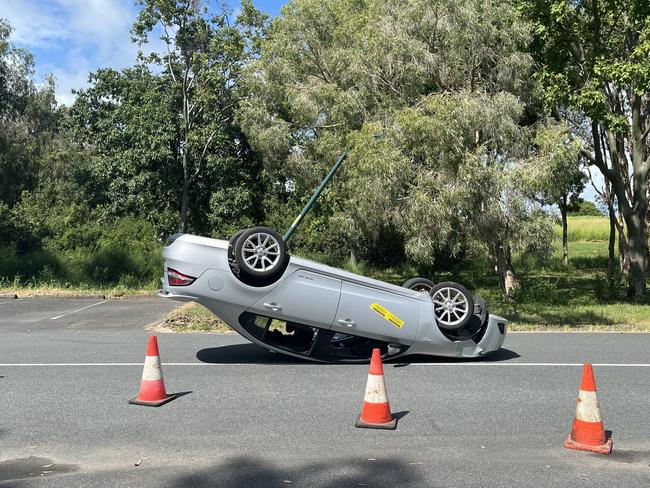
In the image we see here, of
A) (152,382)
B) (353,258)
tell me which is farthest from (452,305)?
(353,258)

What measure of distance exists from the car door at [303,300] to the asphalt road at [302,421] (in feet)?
2.53

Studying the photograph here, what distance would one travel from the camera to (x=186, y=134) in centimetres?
2684

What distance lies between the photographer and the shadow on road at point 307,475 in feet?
14.1

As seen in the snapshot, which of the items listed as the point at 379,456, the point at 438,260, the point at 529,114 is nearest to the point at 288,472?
the point at 379,456

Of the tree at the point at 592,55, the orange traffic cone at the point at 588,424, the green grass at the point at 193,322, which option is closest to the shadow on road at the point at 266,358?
the green grass at the point at 193,322

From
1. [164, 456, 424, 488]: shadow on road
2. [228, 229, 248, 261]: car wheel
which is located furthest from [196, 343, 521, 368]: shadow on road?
[164, 456, 424, 488]: shadow on road

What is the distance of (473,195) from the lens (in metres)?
12.9

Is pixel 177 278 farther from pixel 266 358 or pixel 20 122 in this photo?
pixel 20 122

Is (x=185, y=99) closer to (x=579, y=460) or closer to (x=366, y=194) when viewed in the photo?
(x=366, y=194)

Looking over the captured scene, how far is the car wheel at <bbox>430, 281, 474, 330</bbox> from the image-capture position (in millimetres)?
8164

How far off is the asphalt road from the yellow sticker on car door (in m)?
0.66

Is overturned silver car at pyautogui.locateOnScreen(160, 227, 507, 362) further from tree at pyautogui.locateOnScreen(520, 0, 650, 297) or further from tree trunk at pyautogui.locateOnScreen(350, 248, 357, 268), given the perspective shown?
tree trunk at pyautogui.locateOnScreen(350, 248, 357, 268)

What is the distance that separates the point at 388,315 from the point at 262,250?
183cm

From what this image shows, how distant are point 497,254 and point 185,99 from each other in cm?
1649
